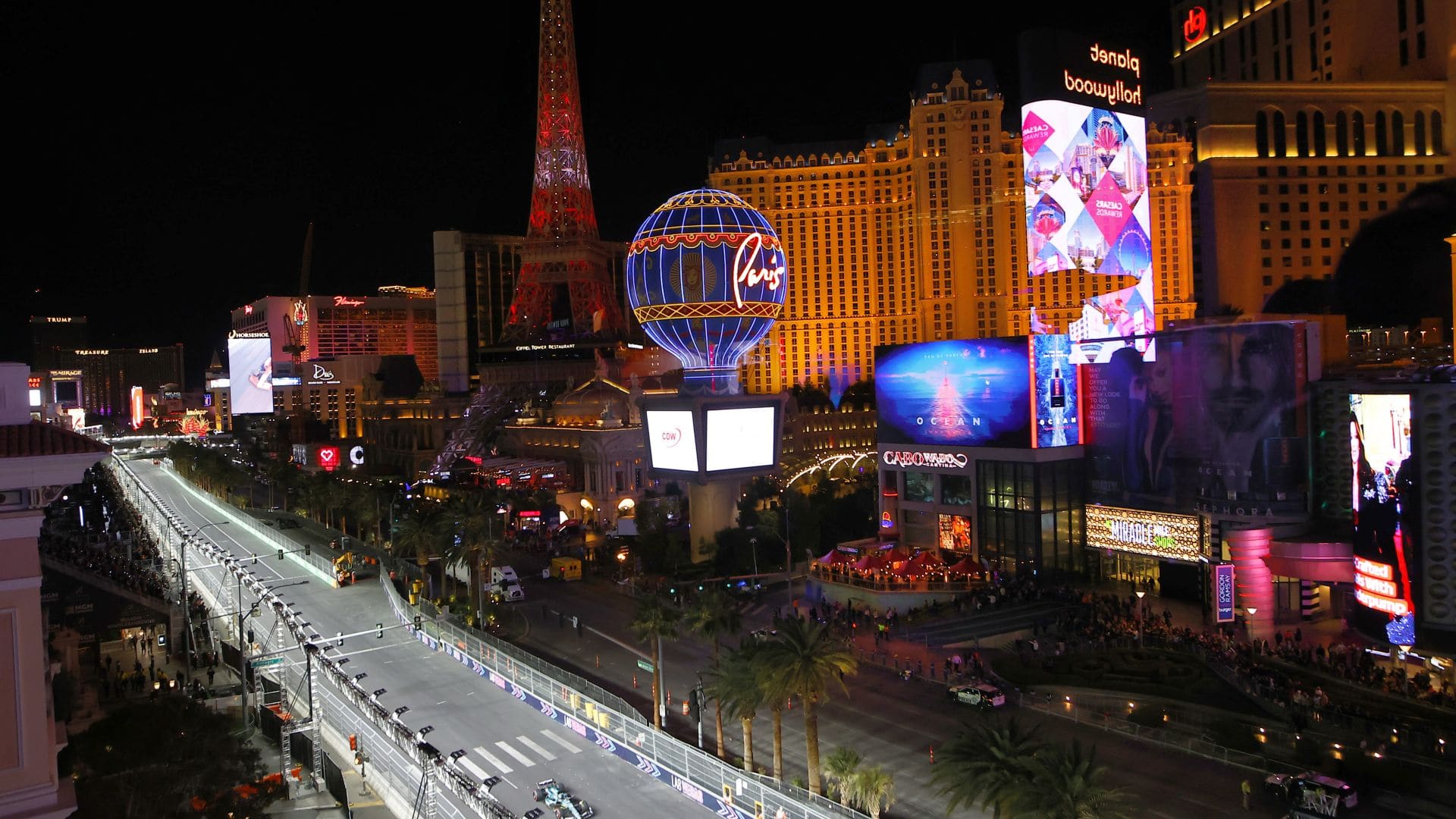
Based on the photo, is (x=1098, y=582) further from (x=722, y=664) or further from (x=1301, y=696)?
(x=722, y=664)

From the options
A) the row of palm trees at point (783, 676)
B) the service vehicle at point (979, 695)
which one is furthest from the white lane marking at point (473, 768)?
the service vehicle at point (979, 695)

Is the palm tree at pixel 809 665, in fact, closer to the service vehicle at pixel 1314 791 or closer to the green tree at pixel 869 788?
the green tree at pixel 869 788

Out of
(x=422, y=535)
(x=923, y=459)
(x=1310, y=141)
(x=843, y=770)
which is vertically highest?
(x=1310, y=141)

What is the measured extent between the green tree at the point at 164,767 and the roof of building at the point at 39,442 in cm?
1125

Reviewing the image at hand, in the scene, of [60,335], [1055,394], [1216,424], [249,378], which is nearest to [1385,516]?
[1216,424]

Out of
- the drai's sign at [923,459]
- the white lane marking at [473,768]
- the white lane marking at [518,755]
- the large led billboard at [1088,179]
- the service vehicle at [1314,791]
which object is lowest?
the service vehicle at [1314,791]

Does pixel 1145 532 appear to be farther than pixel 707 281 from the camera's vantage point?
No

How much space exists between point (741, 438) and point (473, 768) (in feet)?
109

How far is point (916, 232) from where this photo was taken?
9800cm

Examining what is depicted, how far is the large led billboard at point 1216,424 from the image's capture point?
137 feet

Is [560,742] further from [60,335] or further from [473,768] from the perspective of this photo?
[60,335]

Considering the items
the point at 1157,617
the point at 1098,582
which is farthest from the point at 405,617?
the point at 1098,582

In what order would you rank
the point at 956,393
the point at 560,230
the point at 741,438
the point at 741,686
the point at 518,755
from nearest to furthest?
the point at 741,686, the point at 518,755, the point at 956,393, the point at 741,438, the point at 560,230

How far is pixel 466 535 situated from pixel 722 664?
21.7 meters
